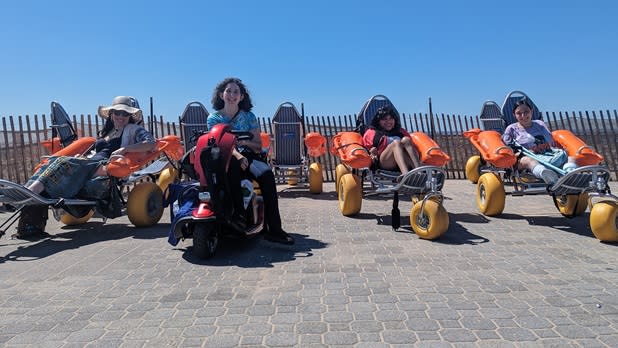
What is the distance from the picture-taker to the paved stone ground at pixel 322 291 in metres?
2.47

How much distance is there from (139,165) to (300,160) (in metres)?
4.84

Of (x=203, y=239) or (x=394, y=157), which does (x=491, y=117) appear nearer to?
(x=394, y=157)

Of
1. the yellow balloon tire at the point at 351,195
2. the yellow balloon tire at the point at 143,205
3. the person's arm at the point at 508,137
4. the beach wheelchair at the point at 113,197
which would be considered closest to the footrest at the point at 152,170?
the beach wheelchair at the point at 113,197

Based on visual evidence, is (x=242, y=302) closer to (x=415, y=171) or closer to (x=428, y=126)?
(x=415, y=171)

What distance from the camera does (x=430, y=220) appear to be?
481cm

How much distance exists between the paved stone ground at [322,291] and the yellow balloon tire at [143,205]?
0.43 metres

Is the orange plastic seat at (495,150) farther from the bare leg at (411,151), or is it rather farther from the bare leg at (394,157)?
the bare leg at (394,157)

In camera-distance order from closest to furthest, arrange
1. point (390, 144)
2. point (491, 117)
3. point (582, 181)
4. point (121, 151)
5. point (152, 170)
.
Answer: point (582, 181) → point (121, 151) → point (390, 144) → point (152, 170) → point (491, 117)

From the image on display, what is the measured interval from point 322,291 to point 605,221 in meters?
3.33

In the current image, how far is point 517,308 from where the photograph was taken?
9.23 ft

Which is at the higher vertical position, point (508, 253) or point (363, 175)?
point (363, 175)

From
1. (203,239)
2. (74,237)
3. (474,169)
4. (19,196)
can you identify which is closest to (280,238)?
(203,239)

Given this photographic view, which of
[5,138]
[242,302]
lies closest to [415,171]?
[242,302]

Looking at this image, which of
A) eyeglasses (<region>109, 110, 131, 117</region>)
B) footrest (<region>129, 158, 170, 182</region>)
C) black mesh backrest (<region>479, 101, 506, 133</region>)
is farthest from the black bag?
black mesh backrest (<region>479, 101, 506, 133</region>)
